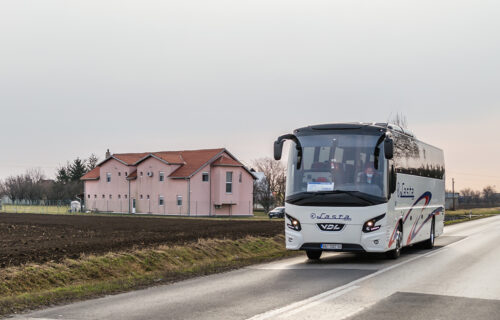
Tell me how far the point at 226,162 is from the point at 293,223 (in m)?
50.7

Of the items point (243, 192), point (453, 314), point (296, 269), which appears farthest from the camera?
point (243, 192)

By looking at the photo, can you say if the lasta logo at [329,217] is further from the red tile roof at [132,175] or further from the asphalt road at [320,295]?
the red tile roof at [132,175]

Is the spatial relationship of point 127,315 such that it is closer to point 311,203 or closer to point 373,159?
point 311,203

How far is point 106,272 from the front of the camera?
1533 centimetres

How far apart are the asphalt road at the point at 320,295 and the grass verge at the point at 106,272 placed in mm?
736

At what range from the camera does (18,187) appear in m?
143

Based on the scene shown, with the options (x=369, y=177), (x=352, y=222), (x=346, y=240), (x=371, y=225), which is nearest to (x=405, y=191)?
(x=369, y=177)

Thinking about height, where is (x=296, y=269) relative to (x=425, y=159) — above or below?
below

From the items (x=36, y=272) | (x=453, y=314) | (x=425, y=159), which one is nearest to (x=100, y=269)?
(x=36, y=272)

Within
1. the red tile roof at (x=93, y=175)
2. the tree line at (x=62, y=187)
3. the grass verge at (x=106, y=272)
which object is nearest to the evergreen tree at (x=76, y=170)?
the tree line at (x=62, y=187)

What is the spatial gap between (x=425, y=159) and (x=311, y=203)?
6922mm

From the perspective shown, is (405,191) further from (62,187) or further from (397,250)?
(62,187)

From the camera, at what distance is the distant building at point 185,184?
214 feet

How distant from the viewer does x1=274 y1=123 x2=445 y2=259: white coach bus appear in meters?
15.4
